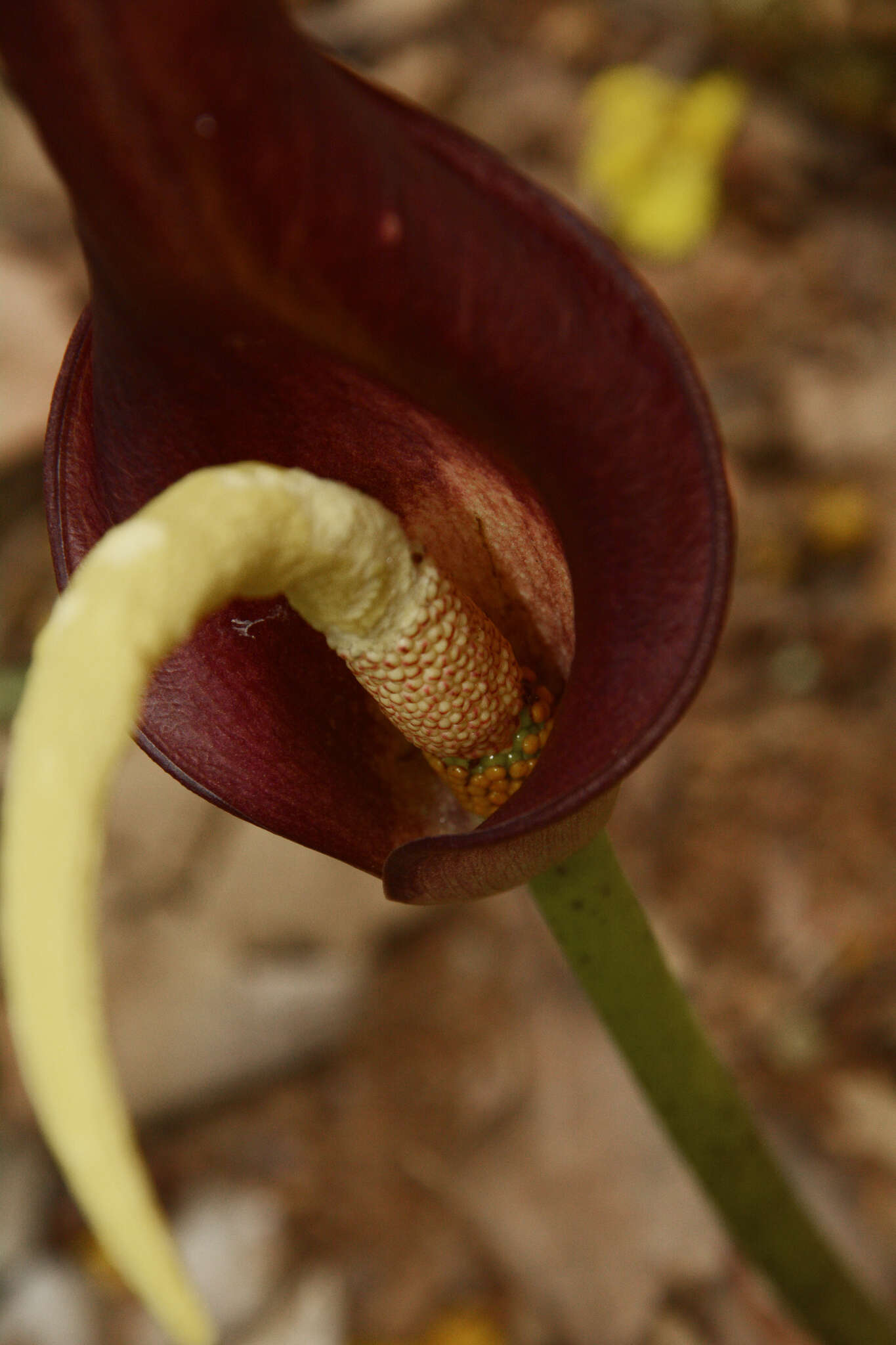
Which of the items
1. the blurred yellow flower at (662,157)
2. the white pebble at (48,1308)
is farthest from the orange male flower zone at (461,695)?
the blurred yellow flower at (662,157)

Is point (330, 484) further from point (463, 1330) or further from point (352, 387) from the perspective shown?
point (463, 1330)

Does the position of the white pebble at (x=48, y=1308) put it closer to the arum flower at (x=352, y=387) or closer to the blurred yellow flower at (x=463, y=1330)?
the blurred yellow flower at (x=463, y=1330)

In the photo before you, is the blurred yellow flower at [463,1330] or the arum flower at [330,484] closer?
the arum flower at [330,484]

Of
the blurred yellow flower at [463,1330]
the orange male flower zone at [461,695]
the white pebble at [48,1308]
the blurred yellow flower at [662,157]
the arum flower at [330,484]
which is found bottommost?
the blurred yellow flower at [463,1330]

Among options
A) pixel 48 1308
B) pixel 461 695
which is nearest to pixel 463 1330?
pixel 48 1308

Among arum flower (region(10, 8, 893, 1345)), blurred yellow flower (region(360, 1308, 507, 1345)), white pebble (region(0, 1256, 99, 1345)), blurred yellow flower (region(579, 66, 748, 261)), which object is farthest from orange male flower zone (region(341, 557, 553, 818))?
blurred yellow flower (region(579, 66, 748, 261))

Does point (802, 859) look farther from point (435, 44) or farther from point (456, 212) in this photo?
point (435, 44)

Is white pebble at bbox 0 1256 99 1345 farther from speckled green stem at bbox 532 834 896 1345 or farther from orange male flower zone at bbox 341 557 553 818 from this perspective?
orange male flower zone at bbox 341 557 553 818
